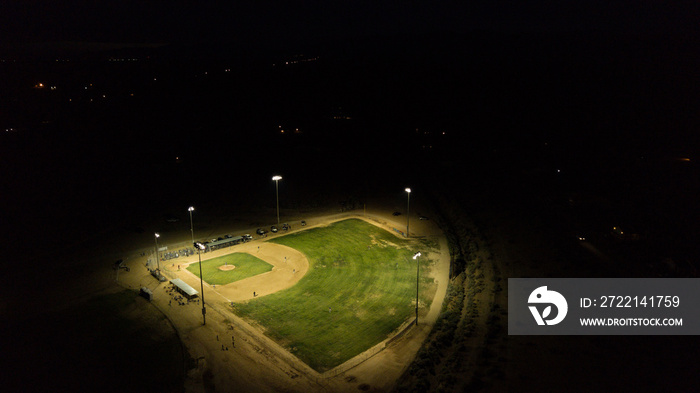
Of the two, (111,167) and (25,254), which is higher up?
(111,167)

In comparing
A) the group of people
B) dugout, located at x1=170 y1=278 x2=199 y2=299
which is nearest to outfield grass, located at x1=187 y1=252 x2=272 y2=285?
dugout, located at x1=170 y1=278 x2=199 y2=299

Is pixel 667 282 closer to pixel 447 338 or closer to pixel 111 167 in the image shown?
pixel 447 338

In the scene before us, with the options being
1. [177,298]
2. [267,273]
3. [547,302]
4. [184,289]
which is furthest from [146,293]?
[547,302]

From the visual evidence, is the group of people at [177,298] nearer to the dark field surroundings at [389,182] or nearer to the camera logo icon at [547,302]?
the dark field surroundings at [389,182]

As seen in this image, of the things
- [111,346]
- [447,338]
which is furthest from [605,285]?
[111,346]

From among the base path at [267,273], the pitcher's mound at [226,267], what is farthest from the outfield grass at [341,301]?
the pitcher's mound at [226,267]

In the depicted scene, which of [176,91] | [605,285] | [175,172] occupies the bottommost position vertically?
[605,285]
